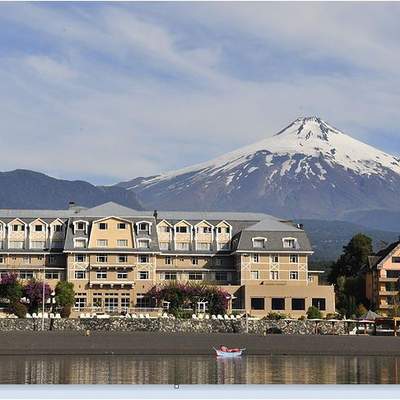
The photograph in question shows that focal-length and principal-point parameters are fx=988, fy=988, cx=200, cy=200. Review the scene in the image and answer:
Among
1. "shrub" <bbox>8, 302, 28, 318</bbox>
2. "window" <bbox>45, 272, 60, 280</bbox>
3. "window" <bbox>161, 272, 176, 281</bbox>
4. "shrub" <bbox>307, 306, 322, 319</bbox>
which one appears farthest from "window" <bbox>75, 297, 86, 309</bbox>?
"shrub" <bbox>307, 306, 322, 319</bbox>

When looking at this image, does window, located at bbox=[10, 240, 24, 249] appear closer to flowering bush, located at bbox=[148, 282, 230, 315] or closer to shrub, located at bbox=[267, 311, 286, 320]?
flowering bush, located at bbox=[148, 282, 230, 315]

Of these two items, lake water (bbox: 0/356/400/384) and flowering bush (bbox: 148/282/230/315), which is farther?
flowering bush (bbox: 148/282/230/315)

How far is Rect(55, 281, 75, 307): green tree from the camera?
74.1m

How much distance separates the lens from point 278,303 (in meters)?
79.4

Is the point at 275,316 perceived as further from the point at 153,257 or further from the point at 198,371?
the point at 198,371

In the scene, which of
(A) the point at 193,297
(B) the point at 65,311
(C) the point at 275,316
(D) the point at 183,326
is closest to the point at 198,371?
(D) the point at 183,326

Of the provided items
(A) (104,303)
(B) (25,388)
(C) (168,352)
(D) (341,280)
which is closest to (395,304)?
(D) (341,280)

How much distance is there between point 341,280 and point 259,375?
5291 centimetres

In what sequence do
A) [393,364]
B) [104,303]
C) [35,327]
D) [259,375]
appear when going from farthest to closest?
[104,303] < [35,327] < [393,364] < [259,375]

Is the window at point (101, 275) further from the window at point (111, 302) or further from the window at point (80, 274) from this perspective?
the window at point (111, 302)

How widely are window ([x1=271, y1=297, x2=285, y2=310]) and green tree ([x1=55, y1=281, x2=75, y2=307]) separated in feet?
52.4

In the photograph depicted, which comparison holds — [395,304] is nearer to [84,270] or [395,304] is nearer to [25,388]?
[84,270]

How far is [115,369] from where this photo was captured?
4206cm

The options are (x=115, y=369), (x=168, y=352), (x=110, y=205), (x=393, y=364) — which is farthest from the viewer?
(x=110, y=205)
